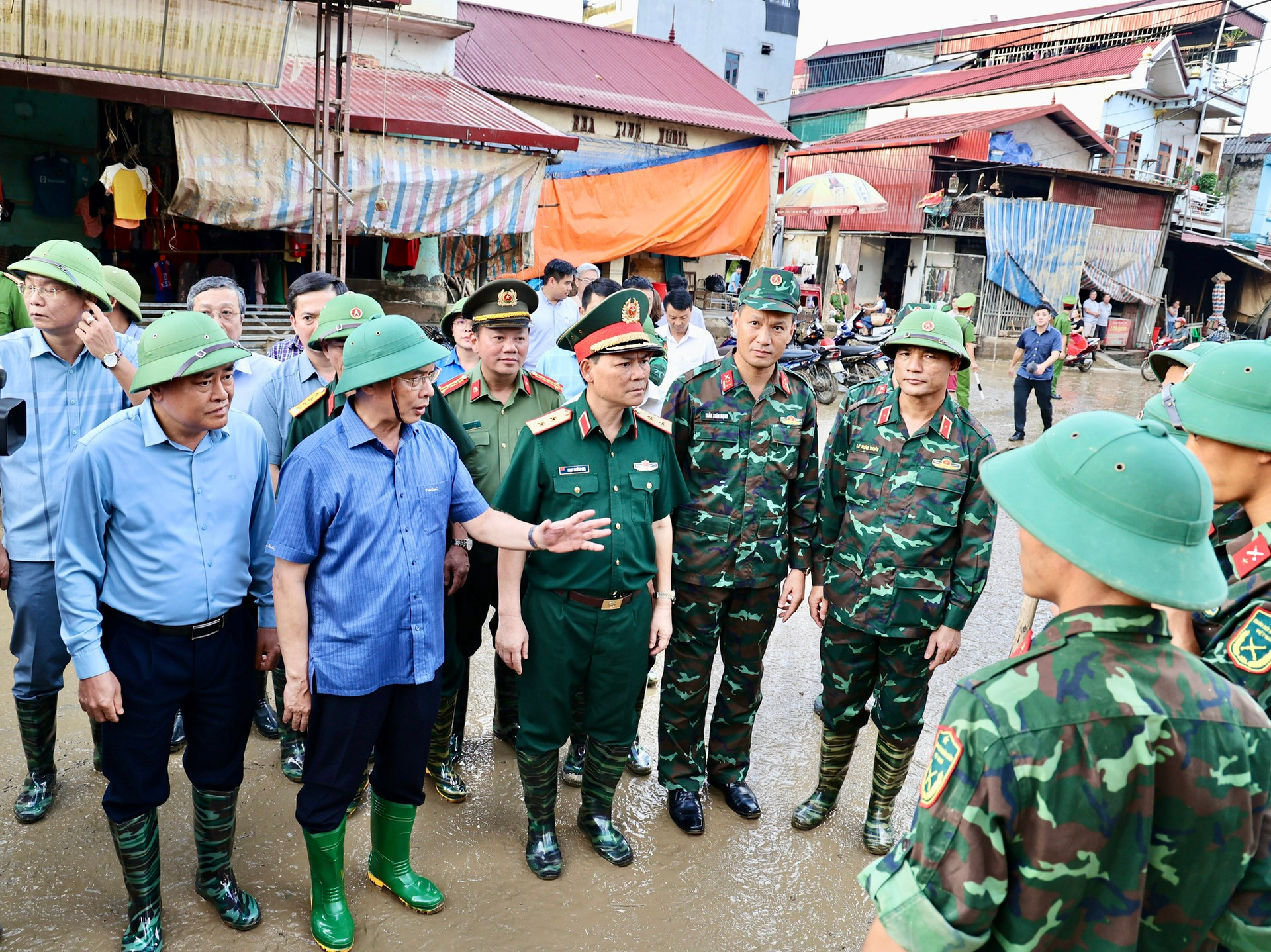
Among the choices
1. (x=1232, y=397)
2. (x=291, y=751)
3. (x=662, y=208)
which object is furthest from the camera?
(x=662, y=208)

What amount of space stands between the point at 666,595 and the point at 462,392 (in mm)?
1268

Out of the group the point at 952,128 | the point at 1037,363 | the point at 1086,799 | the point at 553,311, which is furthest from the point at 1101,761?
the point at 952,128

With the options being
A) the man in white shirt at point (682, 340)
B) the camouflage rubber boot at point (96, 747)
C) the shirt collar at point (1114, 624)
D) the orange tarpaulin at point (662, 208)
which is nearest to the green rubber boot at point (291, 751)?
the camouflage rubber boot at point (96, 747)

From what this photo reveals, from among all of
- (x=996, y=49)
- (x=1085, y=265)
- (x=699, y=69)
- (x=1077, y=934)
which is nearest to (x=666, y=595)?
(x=1077, y=934)

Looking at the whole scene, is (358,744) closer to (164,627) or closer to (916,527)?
(164,627)

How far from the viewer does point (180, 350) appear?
2.58 m

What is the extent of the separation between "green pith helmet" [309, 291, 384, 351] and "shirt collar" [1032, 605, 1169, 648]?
8.69ft

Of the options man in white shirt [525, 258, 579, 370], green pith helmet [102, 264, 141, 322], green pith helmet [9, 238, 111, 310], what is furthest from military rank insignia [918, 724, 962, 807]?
man in white shirt [525, 258, 579, 370]

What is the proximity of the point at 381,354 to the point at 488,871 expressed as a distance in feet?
6.27

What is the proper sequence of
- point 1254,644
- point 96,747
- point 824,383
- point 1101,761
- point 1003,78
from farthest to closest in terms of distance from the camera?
point 1003,78 < point 824,383 < point 96,747 < point 1254,644 < point 1101,761

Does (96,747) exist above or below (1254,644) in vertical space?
below

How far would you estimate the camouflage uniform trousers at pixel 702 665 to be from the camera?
353 centimetres

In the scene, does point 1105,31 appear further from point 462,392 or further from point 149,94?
point 462,392

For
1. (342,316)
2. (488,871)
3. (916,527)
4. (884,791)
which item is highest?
(342,316)
